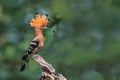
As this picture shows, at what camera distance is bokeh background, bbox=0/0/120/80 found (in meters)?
3.65

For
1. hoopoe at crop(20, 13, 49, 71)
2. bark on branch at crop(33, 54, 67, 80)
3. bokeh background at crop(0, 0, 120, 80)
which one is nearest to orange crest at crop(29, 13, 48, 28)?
hoopoe at crop(20, 13, 49, 71)

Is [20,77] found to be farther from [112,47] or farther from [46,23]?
[46,23]

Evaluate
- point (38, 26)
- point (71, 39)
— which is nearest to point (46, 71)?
point (38, 26)

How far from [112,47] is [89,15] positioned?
46cm

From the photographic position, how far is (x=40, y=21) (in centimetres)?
184

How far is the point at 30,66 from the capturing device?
148 inches

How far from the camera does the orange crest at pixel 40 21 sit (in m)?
1.84

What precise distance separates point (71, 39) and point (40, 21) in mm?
2239

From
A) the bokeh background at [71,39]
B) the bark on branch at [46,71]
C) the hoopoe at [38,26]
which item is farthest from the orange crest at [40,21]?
the bokeh background at [71,39]

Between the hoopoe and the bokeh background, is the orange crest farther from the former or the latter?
the bokeh background

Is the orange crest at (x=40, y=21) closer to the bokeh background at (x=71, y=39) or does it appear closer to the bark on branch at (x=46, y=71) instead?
the bark on branch at (x=46, y=71)

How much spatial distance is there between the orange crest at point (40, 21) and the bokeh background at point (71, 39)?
169 centimetres

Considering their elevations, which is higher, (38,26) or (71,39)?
(71,39)

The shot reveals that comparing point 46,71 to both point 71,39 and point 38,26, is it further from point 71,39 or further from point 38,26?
point 71,39
